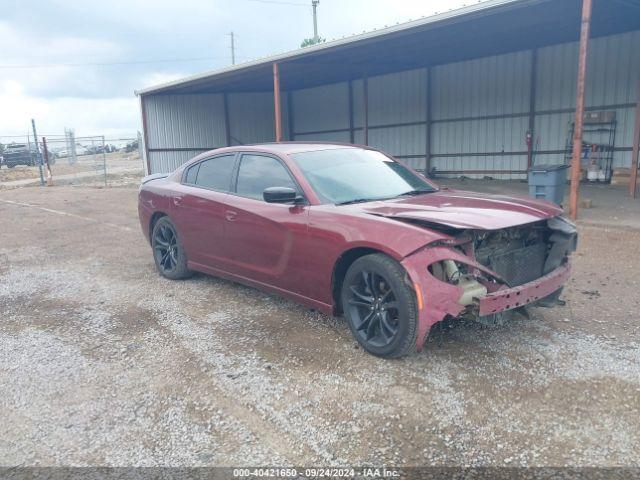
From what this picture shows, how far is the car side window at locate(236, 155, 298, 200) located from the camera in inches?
181

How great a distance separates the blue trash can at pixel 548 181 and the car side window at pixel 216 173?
6.43m

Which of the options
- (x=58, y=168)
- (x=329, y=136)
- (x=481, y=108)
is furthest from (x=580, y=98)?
(x=58, y=168)

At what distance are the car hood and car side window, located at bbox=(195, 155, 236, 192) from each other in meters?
1.71

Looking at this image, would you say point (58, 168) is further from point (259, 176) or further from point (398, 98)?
point (259, 176)

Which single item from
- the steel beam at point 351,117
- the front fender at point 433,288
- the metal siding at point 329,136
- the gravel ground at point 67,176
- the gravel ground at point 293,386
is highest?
the steel beam at point 351,117

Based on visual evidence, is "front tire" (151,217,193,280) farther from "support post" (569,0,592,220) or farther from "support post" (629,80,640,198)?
"support post" (629,80,640,198)

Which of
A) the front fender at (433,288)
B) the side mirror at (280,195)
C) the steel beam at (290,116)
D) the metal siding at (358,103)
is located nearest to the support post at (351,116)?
the metal siding at (358,103)

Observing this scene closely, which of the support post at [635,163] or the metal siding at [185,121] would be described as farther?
the metal siding at [185,121]

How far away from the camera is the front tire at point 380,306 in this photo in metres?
3.45

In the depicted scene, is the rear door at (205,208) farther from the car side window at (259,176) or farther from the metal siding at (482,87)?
the metal siding at (482,87)

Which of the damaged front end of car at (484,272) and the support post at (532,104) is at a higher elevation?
the support post at (532,104)

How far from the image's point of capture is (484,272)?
3.50 metres

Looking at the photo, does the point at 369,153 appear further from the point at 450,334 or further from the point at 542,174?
the point at 542,174

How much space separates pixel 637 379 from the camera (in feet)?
10.9
